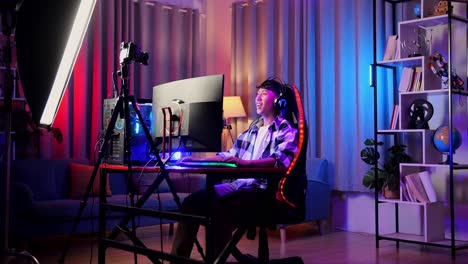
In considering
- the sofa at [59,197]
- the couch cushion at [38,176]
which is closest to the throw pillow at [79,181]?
the sofa at [59,197]

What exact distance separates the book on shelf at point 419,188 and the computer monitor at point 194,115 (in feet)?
7.80

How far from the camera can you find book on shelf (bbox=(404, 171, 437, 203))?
4223mm

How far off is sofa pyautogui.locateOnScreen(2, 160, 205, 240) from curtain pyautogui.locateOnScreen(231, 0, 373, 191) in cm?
144

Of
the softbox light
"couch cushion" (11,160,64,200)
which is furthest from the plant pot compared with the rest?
the softbox light

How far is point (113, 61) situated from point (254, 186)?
3.42m

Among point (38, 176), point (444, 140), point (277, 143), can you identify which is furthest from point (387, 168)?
point (38, 176)

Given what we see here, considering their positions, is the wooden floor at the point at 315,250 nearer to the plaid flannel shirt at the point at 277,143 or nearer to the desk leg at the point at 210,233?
the plaid flannel shirt at the point at 277,143

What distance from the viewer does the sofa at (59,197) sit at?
3.90 metres

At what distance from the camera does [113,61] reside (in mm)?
5719

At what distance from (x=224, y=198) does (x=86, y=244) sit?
2.22 metres

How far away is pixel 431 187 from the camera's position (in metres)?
4.25

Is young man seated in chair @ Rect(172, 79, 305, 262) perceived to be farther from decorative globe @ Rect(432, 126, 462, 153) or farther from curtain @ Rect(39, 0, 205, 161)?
curtain @ Rect(39, 0, 205, 161)

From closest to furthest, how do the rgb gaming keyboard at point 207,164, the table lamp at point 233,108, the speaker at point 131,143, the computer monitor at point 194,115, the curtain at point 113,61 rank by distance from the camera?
the rgb gaming keyboard at point 207,164 → the computer monitor at point 194,115 → the speaker at point 131,143 → the curtain at point 113,61 → the table lamp at point 233,108

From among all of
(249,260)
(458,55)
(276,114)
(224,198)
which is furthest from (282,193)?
(458,55)
